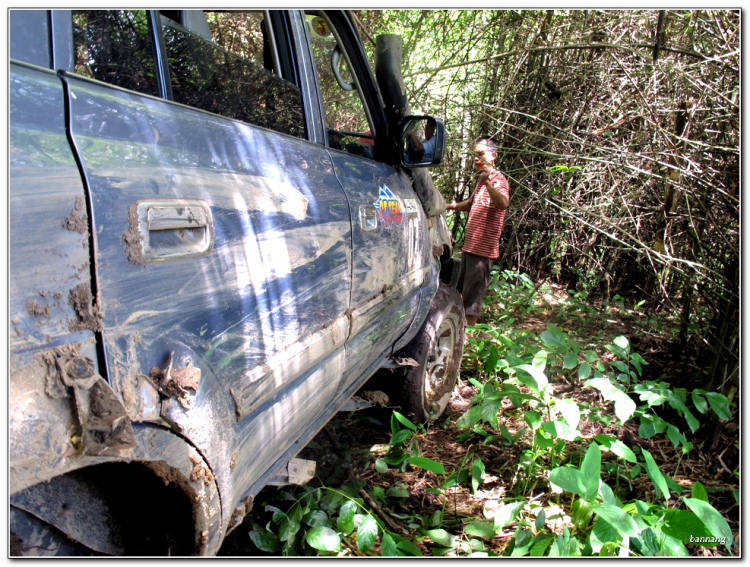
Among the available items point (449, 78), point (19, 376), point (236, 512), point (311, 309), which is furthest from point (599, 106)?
point (19, 376)

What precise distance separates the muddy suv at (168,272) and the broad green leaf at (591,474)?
1000mm

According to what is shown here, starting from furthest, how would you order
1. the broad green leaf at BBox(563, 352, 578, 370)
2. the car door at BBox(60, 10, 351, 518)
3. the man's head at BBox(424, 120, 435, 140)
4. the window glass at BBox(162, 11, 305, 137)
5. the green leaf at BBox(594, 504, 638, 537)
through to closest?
the broad green leaf at BBox(563, 352, 578, 370) → the man's head at BBox(424, 120, 435, 140) → the green leaf at BBox(594, 504, 638, 537) → the window glass at BBox(162, 11, 305, 137) → the car door at BBox(60, 10, 351, 518)

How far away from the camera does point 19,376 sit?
2.63 feet

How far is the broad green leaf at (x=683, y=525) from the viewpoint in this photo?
1.85 meters

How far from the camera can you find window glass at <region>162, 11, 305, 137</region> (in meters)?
1.40

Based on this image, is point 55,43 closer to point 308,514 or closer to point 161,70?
point 161,70

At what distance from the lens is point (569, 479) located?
196cm

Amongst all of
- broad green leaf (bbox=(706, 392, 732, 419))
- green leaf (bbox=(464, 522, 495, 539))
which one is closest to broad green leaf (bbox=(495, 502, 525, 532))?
green leaf (bbox=(464, 522, 495, 539))

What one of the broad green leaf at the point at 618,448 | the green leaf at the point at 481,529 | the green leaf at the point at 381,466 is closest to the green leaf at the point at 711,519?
the broad green leaf at the point at 618,448

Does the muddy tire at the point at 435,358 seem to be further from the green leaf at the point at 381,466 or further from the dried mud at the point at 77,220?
the dried mud at the point at 77,220

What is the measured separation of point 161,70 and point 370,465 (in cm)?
229

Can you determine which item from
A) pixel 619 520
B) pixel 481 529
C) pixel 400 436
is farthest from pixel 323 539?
pixel 619 520

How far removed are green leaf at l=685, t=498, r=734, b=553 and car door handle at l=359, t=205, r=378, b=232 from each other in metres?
1.54

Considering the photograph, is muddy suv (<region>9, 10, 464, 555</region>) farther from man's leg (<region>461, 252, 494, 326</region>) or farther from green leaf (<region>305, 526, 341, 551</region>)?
man's leg (<region>461, 252, 494, 326</region>)
